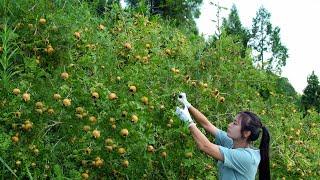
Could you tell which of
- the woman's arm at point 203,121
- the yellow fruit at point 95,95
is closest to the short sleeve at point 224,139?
the woman's arm at point 203,121

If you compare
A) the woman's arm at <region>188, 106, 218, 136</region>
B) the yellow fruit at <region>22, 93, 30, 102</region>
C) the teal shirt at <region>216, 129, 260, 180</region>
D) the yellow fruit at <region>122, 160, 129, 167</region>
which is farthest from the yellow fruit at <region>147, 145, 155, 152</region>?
the yellow fruit at <region>22, 93, 30, 102</region>

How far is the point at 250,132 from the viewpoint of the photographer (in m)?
4.06

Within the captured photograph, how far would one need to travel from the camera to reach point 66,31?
4082 mm

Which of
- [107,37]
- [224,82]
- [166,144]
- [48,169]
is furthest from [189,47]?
[48,169]

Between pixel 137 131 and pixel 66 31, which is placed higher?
pixel 66 31

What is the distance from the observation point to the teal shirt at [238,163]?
3.88 meters

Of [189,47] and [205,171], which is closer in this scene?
[205,171]

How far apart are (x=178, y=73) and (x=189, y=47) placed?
2.54 feet

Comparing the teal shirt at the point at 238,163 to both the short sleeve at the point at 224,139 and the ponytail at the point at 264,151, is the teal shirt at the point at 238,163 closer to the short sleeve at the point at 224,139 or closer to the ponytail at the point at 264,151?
the ponytail at the point at 264,151

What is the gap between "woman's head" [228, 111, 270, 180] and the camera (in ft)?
13.3

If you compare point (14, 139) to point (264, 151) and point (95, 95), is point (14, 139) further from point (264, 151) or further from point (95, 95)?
point (264, 151)

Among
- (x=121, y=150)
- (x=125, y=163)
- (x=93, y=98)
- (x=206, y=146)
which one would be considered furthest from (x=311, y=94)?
(x=93, y=98)

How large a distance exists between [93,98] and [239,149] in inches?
44.6

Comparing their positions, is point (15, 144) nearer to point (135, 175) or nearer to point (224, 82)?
point (135, 175)
